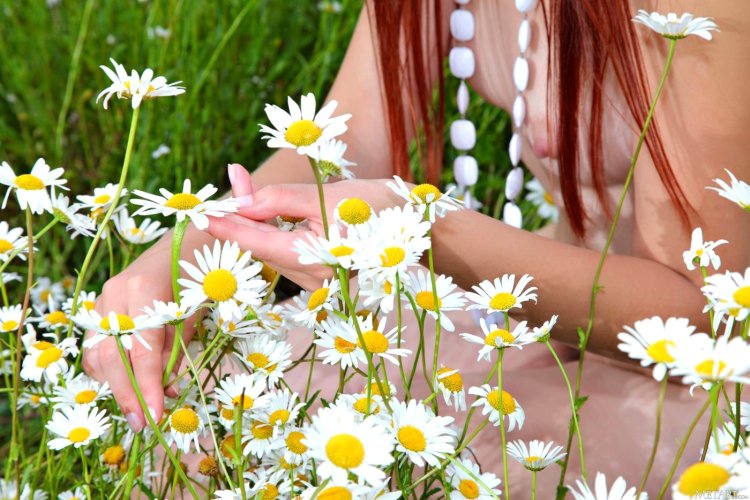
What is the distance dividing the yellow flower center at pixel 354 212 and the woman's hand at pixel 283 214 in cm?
7

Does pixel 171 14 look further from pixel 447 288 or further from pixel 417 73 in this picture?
pixel 447 288

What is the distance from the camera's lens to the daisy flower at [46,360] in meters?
0.68

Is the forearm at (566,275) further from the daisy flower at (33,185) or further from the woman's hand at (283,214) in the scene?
the daisy flower at (33,185)

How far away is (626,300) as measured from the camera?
2.88ft

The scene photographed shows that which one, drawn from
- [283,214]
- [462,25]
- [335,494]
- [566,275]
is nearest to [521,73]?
[462,25]

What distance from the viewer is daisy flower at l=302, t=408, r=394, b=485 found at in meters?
0.46

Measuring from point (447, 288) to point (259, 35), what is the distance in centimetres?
119

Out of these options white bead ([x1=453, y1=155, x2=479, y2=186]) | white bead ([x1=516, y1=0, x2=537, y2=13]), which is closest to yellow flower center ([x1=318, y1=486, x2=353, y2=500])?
white bead ([x1=516, y1=0, x2=537, y2=13])

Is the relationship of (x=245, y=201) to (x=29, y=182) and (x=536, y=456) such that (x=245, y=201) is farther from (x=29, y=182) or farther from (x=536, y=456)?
(x=536, y=456)

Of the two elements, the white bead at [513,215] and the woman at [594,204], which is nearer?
the woman at [594,204]

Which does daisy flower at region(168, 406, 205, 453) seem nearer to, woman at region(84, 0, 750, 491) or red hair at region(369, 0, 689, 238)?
woman at region(84, 0, 750, 491)

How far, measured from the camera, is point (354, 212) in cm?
58

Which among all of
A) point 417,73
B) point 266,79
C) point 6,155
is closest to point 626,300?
point 417,73

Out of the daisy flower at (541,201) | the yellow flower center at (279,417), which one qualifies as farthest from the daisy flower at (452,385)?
the daisy flower at (541,201)
